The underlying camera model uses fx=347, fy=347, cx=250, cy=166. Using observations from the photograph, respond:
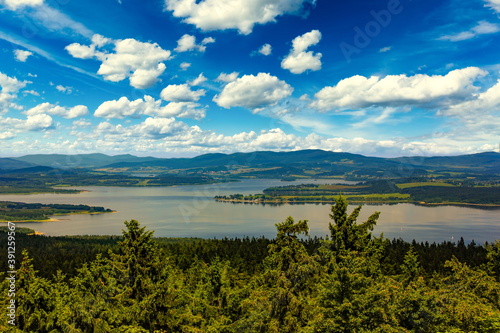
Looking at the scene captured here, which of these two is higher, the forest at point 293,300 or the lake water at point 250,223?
the forest at point 293,300

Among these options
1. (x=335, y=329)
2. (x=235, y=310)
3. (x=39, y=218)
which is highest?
(x=335, y=329)

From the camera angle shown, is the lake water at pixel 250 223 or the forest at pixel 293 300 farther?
the lake water at pixel 250 223

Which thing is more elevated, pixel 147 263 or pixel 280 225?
pixel 280 225

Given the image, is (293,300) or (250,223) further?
(250,223)

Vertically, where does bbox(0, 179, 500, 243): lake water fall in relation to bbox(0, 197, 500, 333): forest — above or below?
below

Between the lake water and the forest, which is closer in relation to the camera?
the forest

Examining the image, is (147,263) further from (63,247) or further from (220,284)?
(63,247)

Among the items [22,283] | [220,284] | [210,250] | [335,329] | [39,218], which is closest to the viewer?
[335,329]

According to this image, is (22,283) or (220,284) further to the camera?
(220,284)

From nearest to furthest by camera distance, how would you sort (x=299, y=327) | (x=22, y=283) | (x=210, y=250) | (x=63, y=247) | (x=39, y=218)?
(x=299, y=327), (x=22, y=283), (x=210, y=250), (x=63, y=247), (x=39, y=218)

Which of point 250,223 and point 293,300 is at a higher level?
point 293,300

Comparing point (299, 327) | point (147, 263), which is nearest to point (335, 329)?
point (299, 327)
